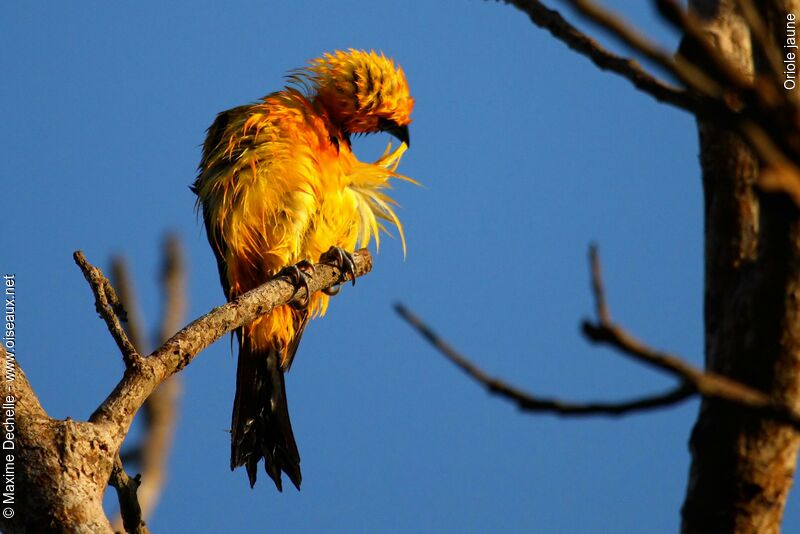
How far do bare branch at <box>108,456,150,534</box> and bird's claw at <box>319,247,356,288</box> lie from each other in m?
2.34

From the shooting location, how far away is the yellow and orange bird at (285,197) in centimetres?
532

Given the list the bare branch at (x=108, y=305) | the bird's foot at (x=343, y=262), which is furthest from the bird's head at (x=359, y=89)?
the bare branch at (x=108, y=305)

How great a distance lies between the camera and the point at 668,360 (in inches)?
43.5

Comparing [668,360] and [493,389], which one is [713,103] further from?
[493,389]

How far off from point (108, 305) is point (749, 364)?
2222 millimetres

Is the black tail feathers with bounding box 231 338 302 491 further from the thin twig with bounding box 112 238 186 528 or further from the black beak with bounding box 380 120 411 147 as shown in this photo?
the black beak with bounding box 380 120 411 147

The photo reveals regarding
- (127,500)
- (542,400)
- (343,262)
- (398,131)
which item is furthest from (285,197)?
(542,400)

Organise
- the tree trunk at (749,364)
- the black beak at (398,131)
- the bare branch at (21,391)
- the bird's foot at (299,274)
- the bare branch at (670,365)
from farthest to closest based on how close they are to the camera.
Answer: the black beak at (398,131)
the bird's foot at (299,274)
the bare branch at (21,391)
the tree trunk at (749,364)
the bare branch at (670,365)

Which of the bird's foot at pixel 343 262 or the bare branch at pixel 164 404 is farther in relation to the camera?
the bird's foot at pixel 343 262

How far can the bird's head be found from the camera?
19.1ft

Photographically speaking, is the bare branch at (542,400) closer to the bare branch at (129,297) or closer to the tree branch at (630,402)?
the tree branch at (630,402)

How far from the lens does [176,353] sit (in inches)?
→ 129

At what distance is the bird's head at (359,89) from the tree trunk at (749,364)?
4.07 metres

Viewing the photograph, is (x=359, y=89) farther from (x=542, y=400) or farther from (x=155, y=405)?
(x=542, y=400)
